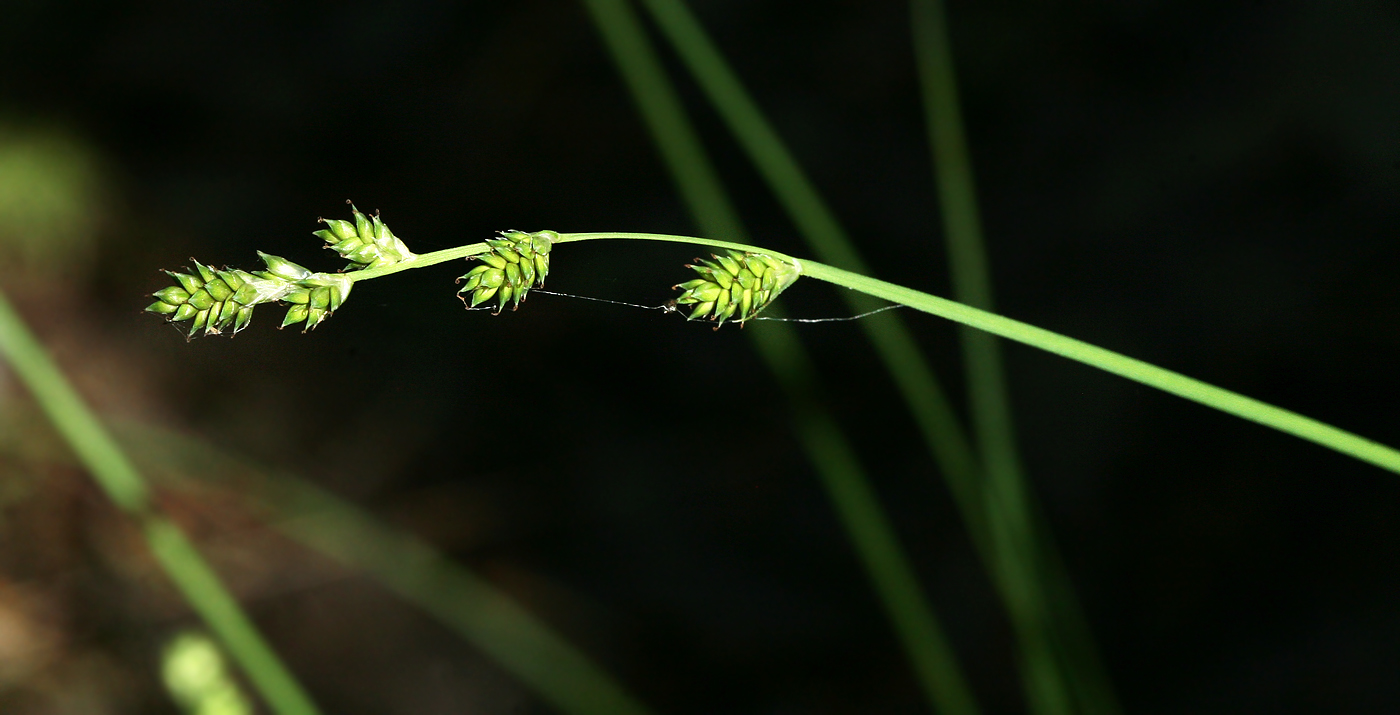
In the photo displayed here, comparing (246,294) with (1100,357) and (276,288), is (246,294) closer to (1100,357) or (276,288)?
(276,288)

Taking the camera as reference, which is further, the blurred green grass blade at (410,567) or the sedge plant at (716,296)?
the blurred green grass blade at (410,567)

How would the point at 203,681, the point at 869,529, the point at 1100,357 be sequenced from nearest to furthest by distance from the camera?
the point at 1100,357 → the point at 203,681 → the point at 869,529

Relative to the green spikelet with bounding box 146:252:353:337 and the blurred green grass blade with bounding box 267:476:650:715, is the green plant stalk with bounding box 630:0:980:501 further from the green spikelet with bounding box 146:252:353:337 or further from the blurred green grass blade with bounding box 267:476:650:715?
the green spikelet with bounding box 146:252:353:337

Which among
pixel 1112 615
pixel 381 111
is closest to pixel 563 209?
pixel 381 111

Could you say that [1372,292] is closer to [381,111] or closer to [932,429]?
[932,429]

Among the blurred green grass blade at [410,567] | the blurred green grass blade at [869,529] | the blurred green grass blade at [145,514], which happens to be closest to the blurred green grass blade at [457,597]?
the blurred green grass blade at [410,567]

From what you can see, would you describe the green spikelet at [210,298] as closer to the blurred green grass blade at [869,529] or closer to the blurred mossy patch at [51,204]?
the blurred green grass blade at [869,529]

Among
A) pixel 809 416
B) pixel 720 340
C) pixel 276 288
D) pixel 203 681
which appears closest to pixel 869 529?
pixel 809 416
